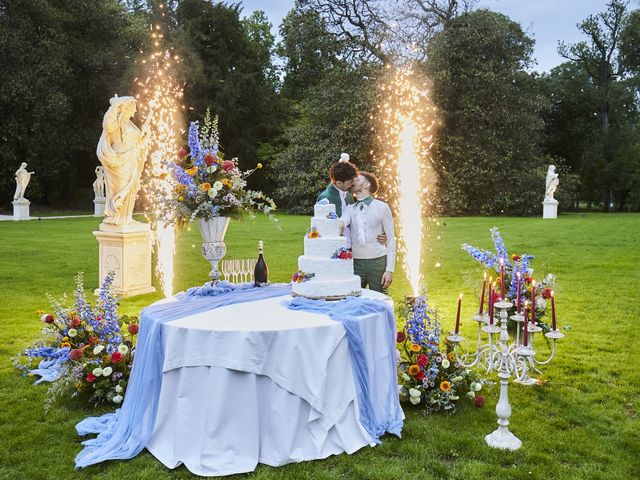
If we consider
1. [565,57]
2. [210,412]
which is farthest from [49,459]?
[565,57]

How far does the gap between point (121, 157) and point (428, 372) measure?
6750 millimetres

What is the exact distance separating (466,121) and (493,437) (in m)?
27.8

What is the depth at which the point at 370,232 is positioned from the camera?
552 centimetres

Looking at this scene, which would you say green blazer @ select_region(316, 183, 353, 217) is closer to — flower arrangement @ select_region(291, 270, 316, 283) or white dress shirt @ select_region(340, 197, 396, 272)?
white dress shirt @ select_region(340, 197, 396, 272)

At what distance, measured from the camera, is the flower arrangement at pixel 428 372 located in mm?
4816

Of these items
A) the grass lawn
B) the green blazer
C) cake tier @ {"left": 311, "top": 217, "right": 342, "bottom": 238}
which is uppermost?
the green blazer

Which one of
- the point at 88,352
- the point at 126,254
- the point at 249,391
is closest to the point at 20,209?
the point at 126,254

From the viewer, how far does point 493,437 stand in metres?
4.20

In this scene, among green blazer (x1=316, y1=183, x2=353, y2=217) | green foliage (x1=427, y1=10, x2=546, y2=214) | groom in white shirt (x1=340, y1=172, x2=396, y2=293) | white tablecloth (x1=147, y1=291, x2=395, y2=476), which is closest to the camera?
white tablecloth (x1=147, y1=291, x2=395, y2=476)

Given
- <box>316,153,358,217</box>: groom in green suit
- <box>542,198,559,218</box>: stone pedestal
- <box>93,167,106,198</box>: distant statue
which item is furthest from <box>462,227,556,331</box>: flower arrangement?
<box>93,167,106,198</box>: distant statue

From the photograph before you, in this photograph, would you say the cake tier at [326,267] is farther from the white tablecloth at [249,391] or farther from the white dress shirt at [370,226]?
the white dress shirt at [370,226]

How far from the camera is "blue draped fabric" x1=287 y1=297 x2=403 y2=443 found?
12.7 feet

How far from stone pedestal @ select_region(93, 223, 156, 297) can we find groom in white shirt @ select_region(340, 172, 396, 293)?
17.1 feet

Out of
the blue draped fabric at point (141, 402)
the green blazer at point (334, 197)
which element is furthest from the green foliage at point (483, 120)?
the blue draped fabric at point (141, 402)
